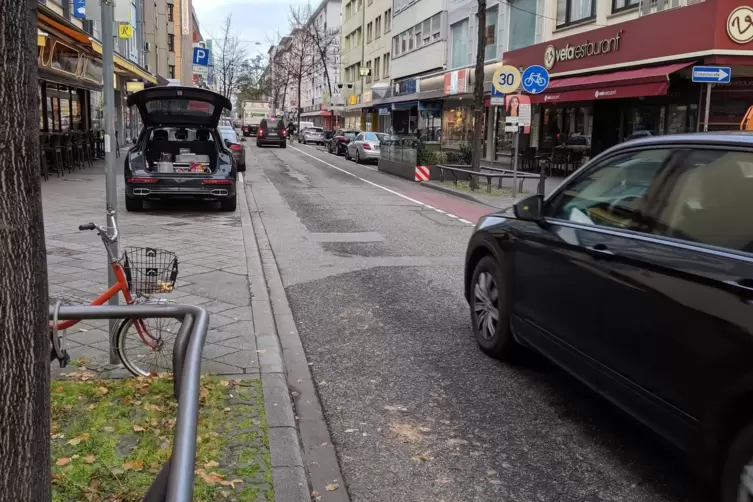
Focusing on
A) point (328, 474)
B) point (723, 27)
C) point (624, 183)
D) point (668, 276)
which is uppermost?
point (723, 27)

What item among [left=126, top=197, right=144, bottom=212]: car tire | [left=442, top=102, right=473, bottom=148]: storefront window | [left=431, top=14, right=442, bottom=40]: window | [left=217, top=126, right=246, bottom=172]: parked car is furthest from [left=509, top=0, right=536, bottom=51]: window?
[left=126, top=197, right=144, bottom=212]: car tire

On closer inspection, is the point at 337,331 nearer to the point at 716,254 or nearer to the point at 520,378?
the point at 520,378

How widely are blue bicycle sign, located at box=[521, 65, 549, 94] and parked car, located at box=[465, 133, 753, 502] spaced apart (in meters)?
12.4

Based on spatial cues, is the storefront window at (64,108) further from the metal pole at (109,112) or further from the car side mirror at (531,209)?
the car side mirror at (531,209)

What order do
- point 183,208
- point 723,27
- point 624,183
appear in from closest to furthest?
1. point 624,183
2. point 183,208
3. point 723,27

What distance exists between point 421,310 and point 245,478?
3.64m

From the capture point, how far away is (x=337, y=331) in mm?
6133

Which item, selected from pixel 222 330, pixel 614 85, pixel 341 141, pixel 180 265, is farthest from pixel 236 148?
pixel 341 141

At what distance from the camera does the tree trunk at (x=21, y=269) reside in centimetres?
194

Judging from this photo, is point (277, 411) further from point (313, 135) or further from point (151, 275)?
point (313, 135)

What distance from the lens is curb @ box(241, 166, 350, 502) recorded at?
3.48 meters

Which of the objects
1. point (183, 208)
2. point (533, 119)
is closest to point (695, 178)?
point (183, 208)

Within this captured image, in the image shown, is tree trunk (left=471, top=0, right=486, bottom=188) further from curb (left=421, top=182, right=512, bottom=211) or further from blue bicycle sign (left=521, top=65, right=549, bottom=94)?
blue bicycle sign (left=521, top=65, right=549, bottom=94)

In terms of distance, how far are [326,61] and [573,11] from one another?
A: 165ft
